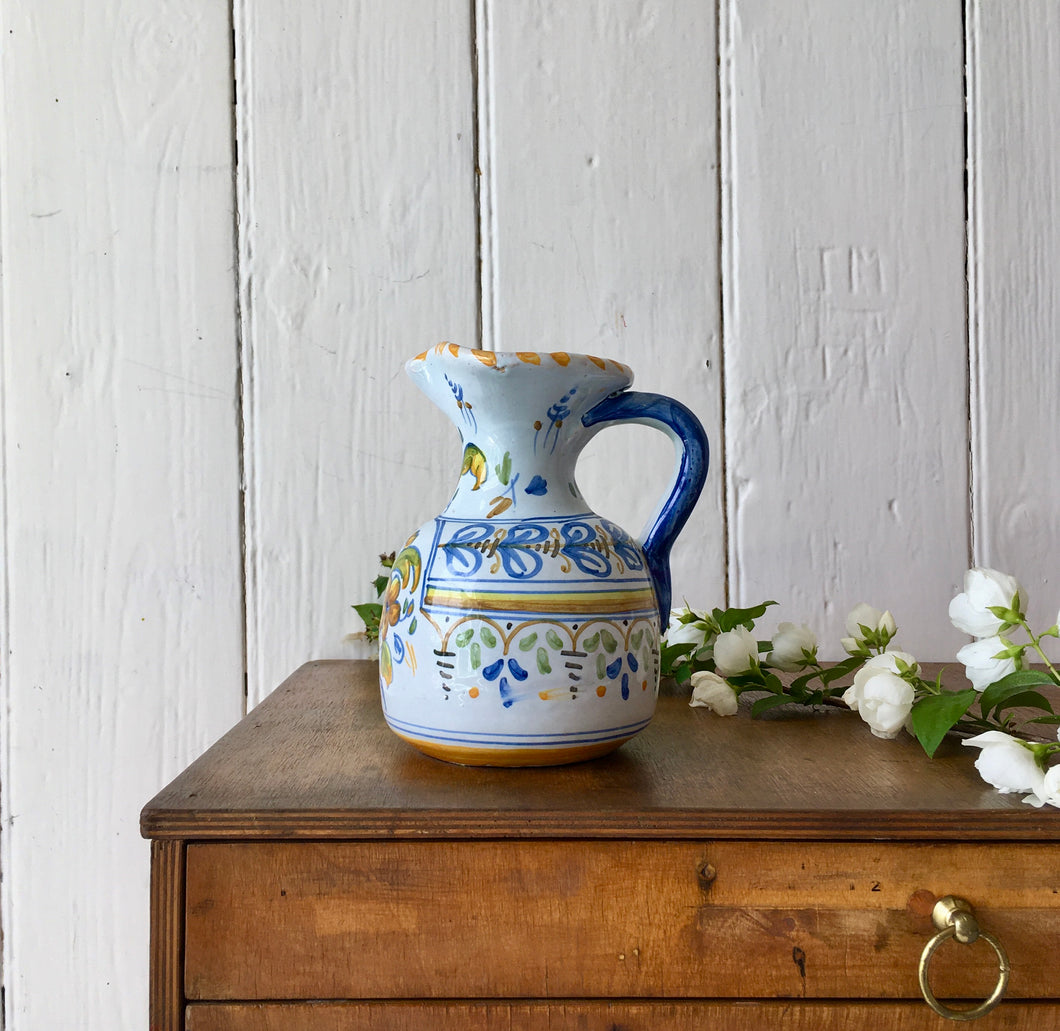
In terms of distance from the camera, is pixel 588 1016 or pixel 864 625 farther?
pixel 864 625

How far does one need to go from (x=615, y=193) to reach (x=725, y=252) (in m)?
0.11

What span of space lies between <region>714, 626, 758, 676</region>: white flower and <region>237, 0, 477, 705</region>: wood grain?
0.30m

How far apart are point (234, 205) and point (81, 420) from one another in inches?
9.3

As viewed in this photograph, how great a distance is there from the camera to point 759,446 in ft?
2.63

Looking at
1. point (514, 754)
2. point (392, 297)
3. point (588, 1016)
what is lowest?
point (588, 1016)

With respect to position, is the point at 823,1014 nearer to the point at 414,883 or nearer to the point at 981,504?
the point at 414,883

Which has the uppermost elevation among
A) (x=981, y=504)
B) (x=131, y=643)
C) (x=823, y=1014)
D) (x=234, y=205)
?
(x=234, y=205)

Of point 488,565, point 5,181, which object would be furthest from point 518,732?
point 5,181

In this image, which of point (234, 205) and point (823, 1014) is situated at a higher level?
point (234, 205)

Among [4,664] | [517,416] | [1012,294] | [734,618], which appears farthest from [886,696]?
[4,664]

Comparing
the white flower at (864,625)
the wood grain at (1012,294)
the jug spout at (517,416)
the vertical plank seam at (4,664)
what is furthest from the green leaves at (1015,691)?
the vertical plank seam at (4,664)

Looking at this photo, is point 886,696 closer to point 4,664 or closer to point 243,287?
point 243,287

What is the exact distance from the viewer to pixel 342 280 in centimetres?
80

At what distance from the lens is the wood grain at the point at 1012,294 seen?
796 mm
